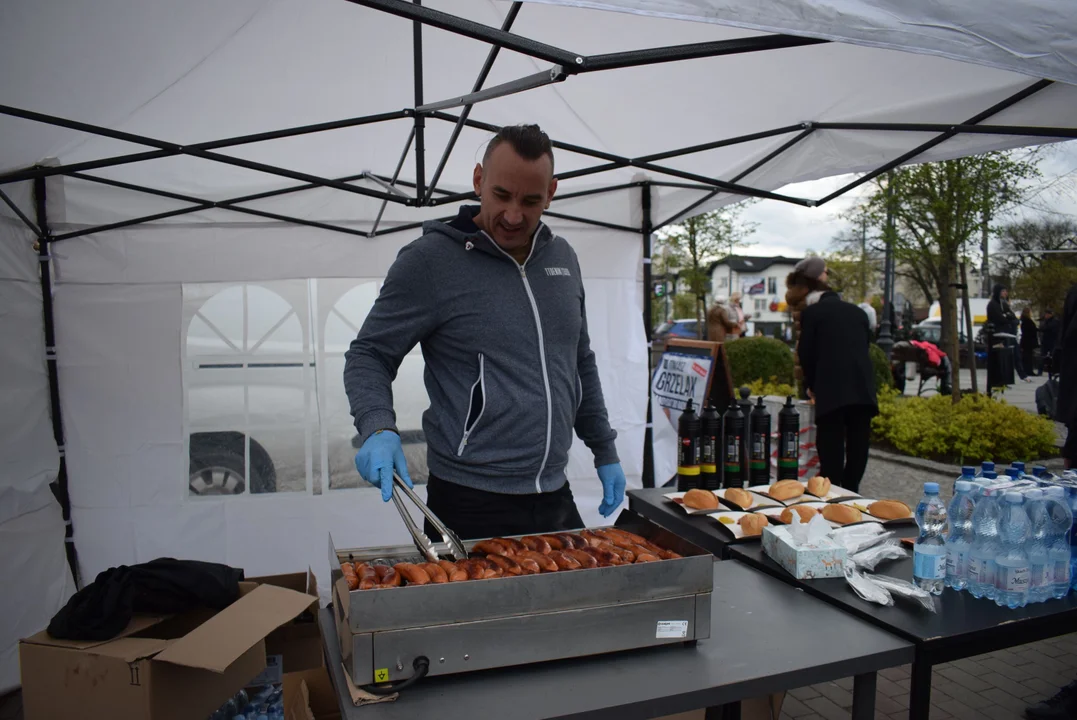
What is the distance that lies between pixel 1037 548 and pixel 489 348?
1.69m

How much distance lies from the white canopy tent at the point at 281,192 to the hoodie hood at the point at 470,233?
0.46 metres

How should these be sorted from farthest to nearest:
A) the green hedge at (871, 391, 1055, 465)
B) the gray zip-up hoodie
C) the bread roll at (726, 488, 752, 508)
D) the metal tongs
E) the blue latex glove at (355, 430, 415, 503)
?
the green hedge at (871, 391, 1055, 465) < the bread roll at (726, 488, 752, 508) < the gray zip-up hoodie < the blue latex glove at (355, 430, 415, 503) < the metal tongs

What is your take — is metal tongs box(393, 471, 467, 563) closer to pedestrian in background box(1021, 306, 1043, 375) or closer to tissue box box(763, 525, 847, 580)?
tissue box box(763, 525, 847, 580)

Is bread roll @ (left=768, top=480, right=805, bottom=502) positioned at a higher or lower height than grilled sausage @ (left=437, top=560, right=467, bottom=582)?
lower

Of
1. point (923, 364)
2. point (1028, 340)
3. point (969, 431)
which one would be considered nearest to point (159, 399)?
point (969, 431)

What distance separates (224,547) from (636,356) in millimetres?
3061

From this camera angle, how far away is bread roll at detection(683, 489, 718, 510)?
3018 mm

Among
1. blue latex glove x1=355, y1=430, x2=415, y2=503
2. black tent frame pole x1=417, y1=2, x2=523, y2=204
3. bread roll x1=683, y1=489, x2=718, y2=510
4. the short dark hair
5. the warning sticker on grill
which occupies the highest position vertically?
black tent frame pole x1=417, y1=2, x2=523, y2=204

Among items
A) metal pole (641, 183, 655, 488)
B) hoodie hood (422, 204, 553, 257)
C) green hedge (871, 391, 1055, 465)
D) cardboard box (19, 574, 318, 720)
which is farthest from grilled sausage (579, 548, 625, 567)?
green hedge (871, 391, 1055, 465)

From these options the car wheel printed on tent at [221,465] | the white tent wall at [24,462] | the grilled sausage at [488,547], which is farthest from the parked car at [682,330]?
the grilled sausage at [488,547]

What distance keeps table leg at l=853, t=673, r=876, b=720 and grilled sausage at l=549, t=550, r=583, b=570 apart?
2.66 feet

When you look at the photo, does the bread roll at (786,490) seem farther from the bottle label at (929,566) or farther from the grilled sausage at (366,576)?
the grilled sausage at (366,576)

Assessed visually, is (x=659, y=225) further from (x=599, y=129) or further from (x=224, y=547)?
(x=224, y=547)

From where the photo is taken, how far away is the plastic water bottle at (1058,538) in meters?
2.13
